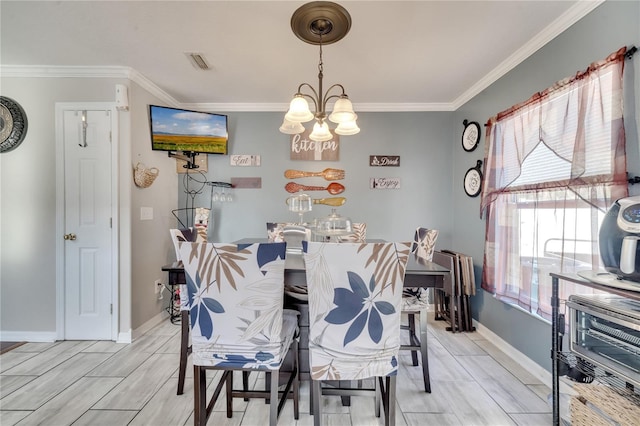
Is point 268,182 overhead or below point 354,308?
overhead

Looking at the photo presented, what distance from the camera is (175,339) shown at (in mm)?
2654

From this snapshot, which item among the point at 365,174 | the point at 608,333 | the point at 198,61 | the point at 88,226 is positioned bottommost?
the point at 608,333

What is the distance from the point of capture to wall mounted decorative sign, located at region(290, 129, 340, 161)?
3.43m

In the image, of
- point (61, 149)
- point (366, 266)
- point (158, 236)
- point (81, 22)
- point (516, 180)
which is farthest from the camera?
point (158, 236)

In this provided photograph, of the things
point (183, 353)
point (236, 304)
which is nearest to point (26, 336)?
point (183, 353)

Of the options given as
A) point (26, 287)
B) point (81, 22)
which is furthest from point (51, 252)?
point (81, 22)

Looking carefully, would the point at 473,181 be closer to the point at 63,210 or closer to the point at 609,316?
the point at 609,316

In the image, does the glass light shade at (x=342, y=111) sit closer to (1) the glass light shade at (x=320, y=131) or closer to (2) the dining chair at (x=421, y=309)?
(1) the glass light shade at (x=320, y=131)

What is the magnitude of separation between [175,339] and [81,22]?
108 inches

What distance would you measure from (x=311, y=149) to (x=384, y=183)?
A: 1.03m

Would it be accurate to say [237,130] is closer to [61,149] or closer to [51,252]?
[61,149]

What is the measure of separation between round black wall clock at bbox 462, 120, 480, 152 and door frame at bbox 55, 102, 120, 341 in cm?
365

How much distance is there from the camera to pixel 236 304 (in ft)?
4.12

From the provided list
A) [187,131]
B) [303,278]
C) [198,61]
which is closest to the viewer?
[303,278]
